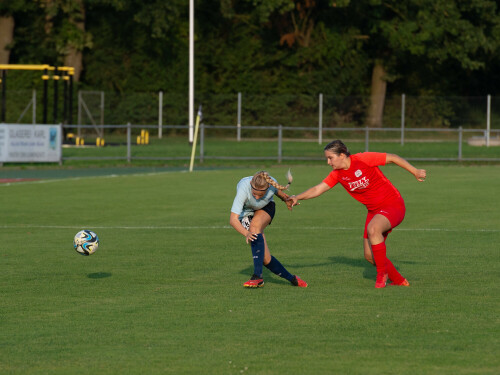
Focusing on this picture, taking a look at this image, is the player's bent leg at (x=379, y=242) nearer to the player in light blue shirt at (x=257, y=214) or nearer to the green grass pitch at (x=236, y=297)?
the green grass pitch at (x=236, y=297)

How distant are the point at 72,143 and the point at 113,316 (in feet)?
115

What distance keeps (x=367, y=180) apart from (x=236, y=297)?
73.7 inches

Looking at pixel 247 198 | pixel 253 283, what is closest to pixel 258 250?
pixel 253 283

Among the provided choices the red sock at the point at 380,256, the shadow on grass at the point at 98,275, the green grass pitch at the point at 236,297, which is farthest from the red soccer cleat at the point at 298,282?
the shadow on grass at the point at 98,275

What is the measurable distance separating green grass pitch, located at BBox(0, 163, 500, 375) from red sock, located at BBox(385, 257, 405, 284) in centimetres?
17

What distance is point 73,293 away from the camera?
32.5ft

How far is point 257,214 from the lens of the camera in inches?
391

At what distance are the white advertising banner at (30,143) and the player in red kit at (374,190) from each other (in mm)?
22929

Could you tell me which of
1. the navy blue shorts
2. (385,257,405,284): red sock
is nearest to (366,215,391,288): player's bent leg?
(385,257,405,284): red sock

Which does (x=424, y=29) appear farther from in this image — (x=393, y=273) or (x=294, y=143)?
(x=393, y=273)

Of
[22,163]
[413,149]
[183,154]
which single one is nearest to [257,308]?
[22,163]

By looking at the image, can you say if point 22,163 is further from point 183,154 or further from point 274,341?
point 274,341

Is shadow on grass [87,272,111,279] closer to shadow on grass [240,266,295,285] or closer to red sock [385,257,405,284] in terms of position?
shadow on grass [240,266,295,285]

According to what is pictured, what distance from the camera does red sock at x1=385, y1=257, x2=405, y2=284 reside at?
10148 mm
